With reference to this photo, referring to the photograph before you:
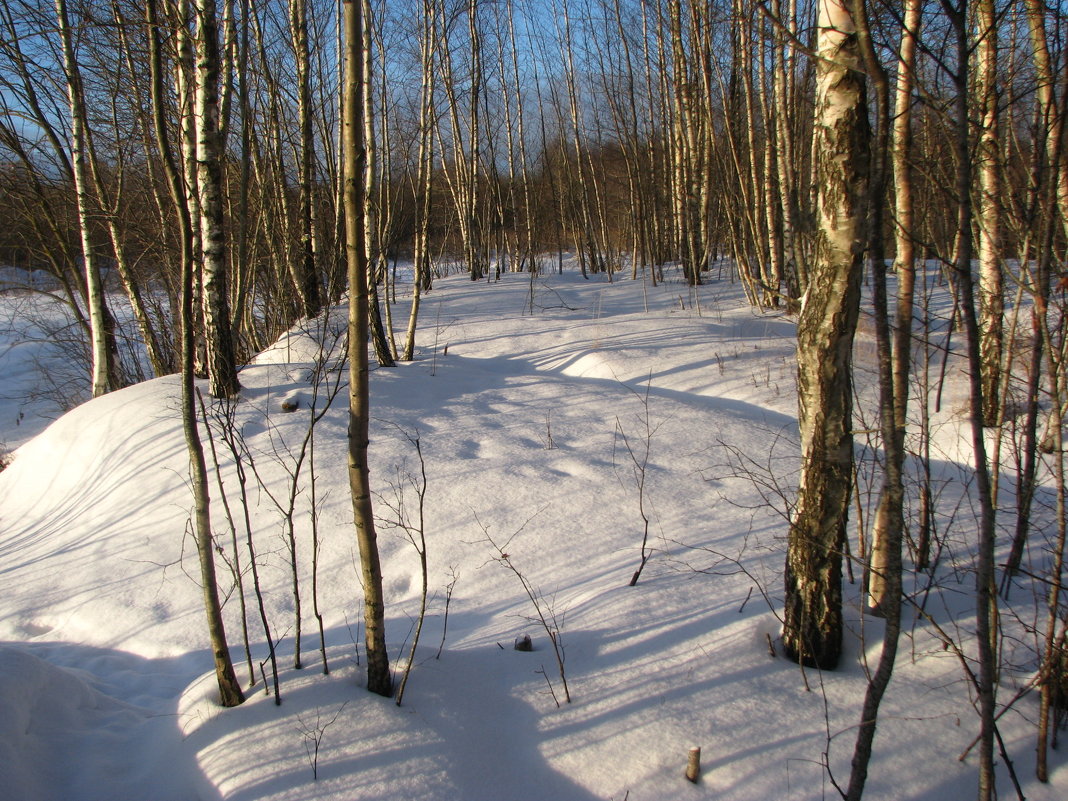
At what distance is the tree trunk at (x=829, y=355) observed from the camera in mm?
1968

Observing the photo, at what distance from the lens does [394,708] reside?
210cm

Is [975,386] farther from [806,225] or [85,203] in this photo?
[85,203]

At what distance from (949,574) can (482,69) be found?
13073 mm

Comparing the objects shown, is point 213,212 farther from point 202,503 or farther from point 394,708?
point 394,708

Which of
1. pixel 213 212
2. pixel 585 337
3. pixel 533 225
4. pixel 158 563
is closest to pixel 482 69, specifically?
pixel 533 225

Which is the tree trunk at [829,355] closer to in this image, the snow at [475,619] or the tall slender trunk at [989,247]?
the snow at [475,619]

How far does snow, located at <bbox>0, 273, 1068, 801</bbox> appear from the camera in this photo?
1.91 metres

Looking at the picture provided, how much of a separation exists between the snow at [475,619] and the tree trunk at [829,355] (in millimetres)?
187

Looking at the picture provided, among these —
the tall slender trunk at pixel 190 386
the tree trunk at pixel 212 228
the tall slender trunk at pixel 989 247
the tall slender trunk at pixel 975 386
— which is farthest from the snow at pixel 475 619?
the tall slender trunk at pixel 989 247

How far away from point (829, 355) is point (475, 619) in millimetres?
1997

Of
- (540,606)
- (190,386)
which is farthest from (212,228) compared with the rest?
(540,606)

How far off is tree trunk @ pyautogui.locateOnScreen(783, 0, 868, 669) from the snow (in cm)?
19

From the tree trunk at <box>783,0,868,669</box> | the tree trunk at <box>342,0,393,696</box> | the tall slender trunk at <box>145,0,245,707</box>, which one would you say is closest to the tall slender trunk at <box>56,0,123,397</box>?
the tall slender trunk at <box>145,0,245,707</box>

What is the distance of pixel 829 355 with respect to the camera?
7.01 ft
